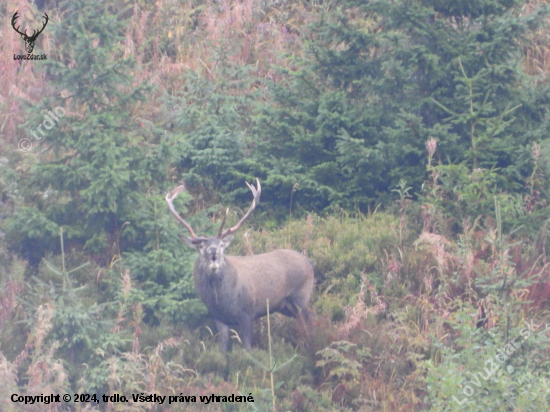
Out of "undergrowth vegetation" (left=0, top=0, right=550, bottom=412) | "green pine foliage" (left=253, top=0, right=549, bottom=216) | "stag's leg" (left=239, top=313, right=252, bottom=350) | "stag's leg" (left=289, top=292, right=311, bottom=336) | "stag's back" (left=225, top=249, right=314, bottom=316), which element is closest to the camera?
"undergrowth vegetation" (left=0, top=0, right=550, bottom=412)

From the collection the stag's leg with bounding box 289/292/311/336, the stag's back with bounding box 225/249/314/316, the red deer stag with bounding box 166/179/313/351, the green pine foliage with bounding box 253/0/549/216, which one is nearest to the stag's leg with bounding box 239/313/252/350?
the red deer stag with bounding box 166/179/313/351

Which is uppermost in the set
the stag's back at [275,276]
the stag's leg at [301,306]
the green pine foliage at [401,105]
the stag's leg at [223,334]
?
the green pine foliage at [401,105]

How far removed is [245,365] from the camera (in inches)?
324

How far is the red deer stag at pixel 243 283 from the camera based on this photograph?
27.3 ft

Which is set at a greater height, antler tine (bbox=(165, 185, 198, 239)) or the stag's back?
antler tine (bbox=(165, 185, 198, 239))

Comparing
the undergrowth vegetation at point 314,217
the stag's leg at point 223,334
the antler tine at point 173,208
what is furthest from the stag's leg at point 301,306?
the antler tine at point 173,208

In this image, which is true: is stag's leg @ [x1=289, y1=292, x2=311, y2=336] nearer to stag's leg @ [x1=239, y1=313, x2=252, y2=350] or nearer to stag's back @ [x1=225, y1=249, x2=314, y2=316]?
stag's back @ [x1=225, y1=249, x2=314, y2=316]

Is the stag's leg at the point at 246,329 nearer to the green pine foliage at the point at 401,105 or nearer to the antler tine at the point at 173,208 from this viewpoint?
the antler tine at the point at 173,208

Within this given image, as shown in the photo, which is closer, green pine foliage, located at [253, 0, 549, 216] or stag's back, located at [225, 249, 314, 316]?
stag's back, located at [225, 249, 314, 316]

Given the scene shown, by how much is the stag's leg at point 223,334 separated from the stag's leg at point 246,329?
0.20 metres

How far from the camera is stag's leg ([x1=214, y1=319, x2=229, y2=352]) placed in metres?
8.50

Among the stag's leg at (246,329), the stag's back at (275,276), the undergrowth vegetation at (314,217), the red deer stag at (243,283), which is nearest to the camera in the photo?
the undergrowth vegetation at (314,217)

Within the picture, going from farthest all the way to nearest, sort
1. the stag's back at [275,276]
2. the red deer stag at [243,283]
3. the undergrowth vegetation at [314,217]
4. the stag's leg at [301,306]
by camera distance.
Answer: the stag's leg at [301,306], the stag's back at [275,276], the red deer stag at [243,283], the undergrowth vegetation at [314,217]

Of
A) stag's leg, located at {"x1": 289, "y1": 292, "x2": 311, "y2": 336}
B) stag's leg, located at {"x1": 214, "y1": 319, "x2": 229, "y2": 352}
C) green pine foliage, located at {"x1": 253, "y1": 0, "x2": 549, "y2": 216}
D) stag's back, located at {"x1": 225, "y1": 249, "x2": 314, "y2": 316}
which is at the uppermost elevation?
green pine foliage, located at {"x1": 253, "y1": 0, "x2": 549, "y2": 216}
